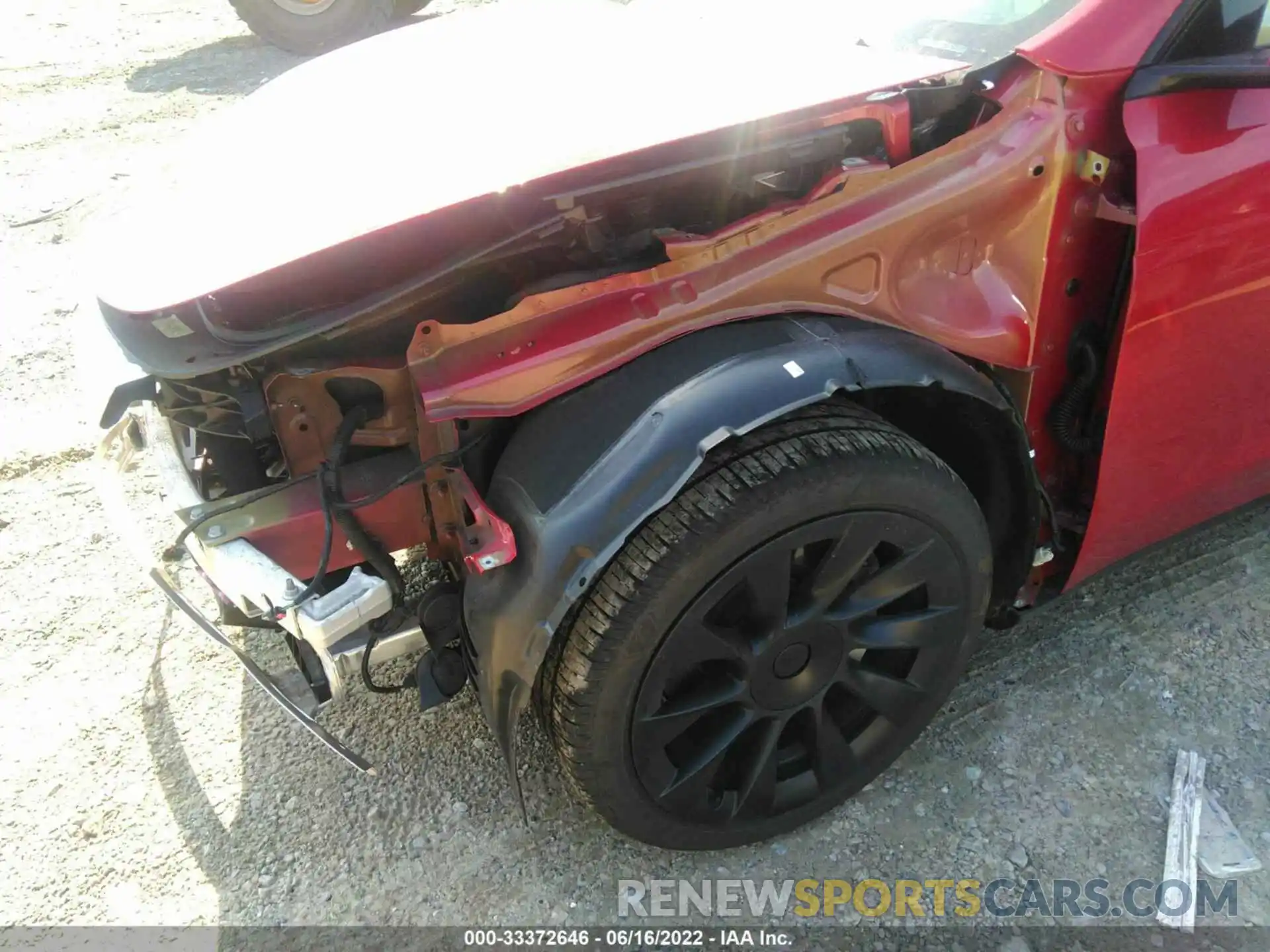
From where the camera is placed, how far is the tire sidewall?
157 centimetres

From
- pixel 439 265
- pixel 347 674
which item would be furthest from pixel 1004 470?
pixel 347 674

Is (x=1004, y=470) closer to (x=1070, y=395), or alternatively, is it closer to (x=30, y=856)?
(x=1070, y=395)

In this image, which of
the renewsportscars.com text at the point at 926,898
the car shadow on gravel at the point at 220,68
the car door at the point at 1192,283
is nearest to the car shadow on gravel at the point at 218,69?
the car shadow on gravel at the point at 220,68

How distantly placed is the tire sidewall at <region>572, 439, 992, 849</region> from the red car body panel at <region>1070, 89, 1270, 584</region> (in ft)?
1.32

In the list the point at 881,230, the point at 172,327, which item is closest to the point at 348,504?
the point at 172,327

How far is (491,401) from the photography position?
164cm

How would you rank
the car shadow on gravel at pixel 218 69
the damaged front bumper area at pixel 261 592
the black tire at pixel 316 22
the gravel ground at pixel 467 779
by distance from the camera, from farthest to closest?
the black tire at pixel 316 22, the car shadow on gravel at pixel 218 69, the gravel ground at pixel 467 779, the damaged front bumper area at pixel 261 592

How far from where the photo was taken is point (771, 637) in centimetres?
172

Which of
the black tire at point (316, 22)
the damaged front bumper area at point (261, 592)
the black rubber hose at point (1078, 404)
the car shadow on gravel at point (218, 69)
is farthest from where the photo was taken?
the black tire at point (316, 22)

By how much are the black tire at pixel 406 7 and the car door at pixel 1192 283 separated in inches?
312

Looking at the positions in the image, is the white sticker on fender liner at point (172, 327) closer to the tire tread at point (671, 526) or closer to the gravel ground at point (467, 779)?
the gravel ground at point (467, 779)

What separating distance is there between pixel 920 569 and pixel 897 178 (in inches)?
30.5

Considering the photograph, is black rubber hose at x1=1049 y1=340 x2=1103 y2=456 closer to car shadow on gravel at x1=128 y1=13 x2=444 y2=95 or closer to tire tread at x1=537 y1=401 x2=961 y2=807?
tire tread at x1=537 y1=401 x2=961 y2=807

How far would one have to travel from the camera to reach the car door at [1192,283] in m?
1.66
